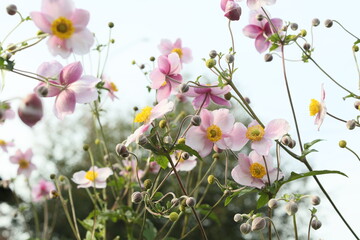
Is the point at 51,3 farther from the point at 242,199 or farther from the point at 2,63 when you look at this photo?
the point at 242,199

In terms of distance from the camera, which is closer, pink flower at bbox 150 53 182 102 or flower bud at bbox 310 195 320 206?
flower bud at bbox 310 195 320 206

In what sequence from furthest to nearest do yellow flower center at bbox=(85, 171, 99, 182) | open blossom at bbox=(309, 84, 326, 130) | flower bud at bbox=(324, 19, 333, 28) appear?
yellow flower center at bbox=(85, 171, 99, 182) → flower bud at bbox=(324, 19, 333, 28) → open blossom at bbox=(309, 84, 326, 130)

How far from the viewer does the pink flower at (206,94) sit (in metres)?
1.33

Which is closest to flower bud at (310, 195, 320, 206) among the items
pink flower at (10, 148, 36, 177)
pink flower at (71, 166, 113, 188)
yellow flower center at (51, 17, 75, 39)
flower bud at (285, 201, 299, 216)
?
flower bud at (285, 201, 299, 216)

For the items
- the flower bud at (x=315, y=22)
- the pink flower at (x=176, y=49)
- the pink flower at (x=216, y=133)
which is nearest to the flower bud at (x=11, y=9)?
Result: the pink flower at (x=216, y=133)

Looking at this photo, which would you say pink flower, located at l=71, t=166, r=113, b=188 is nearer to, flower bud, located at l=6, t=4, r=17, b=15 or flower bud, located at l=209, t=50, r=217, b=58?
flower bud, located at l=209, t=50, r=217, b=58

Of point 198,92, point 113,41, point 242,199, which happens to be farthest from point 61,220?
point 198,92

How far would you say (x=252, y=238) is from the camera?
8422 millimetres

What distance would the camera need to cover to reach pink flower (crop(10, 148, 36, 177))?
2.66 metres

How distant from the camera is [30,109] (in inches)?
31.1

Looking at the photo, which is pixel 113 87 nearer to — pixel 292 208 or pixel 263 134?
pixel 263 134

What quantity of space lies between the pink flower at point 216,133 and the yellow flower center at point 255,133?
23mm

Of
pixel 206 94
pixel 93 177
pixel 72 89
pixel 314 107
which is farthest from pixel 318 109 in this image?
pixel 93 177

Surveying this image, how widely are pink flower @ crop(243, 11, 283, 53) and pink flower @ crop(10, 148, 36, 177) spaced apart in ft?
5.26
